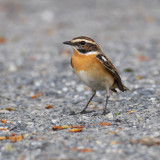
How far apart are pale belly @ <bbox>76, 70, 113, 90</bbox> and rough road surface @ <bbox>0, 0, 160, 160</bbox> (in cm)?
60

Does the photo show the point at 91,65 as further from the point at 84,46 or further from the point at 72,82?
the point at 72,82

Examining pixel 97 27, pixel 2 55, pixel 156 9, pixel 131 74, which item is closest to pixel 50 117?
pixel 131 74

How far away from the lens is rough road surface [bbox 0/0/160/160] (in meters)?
6.04

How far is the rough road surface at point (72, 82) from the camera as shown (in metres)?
6.04

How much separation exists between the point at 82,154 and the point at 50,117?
2.60 m

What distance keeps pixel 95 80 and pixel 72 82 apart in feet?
12.4

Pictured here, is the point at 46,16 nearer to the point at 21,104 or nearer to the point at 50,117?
the point at 21,104

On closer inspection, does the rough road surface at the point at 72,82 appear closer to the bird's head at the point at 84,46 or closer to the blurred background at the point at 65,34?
the blurred background at the point at 65,34

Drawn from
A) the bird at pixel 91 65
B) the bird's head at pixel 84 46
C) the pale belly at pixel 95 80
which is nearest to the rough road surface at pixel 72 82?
the pale belly at pixel 95 80

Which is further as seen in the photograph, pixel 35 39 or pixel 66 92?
pixel 35 39

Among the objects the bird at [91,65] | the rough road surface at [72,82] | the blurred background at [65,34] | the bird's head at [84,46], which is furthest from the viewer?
the blurred background at [65,34]

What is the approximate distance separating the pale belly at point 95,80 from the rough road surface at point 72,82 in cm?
60

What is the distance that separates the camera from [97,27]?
19.6 m

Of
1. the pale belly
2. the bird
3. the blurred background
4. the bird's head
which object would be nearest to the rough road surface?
the blurred background
